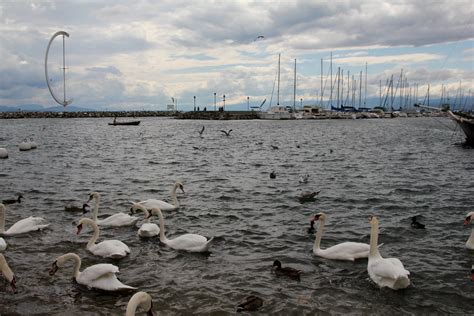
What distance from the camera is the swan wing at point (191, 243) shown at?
36.7 ft

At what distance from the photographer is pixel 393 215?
49.9ft

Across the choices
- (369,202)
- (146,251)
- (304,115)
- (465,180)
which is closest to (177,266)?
(146,251)

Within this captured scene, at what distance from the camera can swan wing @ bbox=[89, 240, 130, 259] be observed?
10641mm

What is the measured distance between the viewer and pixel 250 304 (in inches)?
322

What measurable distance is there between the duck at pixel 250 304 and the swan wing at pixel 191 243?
300cm

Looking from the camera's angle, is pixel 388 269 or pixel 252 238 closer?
pixel 388 269

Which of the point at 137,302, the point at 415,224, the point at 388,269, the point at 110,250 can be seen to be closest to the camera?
the point at 137,302

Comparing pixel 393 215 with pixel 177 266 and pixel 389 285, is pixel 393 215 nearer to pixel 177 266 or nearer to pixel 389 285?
pixel 389 285

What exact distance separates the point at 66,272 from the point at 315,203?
32.6 feet

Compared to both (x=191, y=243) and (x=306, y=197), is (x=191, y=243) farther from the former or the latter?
(x=306, y=197)

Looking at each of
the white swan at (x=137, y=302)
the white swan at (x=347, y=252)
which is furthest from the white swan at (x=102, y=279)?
the white swan at (x=347, y=252)

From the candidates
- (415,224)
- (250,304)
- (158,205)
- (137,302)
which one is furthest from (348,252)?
(158,205)

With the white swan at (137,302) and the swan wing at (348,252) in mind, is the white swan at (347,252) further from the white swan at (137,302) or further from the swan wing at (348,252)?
the white swan at (137,302)

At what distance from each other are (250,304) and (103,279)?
9.39 ft
